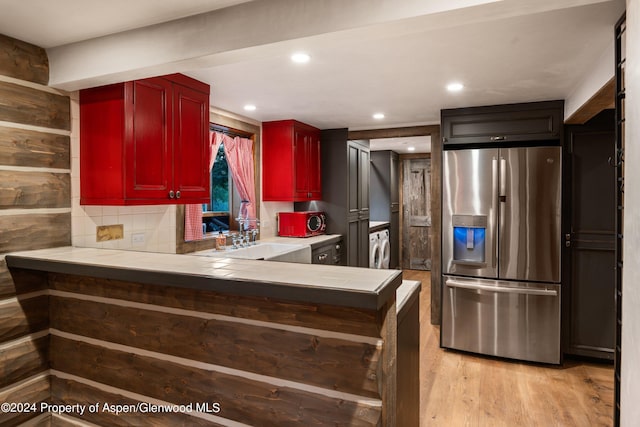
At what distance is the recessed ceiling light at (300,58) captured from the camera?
Result: 2.35 metres

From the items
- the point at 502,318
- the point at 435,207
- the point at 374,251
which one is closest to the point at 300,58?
the point at 435,207

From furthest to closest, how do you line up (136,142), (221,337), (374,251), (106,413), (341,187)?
(374,251) → (341,187) → (136,142) → (106,413) → (221,337)

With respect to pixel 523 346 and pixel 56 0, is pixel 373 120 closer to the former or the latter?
pixel 523 346

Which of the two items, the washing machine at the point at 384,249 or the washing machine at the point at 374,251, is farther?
the washing machine at the point at 384,249

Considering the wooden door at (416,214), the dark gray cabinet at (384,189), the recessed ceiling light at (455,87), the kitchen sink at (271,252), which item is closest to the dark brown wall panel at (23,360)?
the kitchen sink at (271,252)

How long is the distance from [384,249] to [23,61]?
518cm

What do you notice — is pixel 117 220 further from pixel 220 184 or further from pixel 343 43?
pixel 343 43

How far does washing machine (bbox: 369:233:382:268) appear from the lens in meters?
5.60

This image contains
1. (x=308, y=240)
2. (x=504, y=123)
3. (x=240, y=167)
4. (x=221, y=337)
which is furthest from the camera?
(x=308, y=240)

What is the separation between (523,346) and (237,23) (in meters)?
3.43

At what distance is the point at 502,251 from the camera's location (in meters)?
3.52

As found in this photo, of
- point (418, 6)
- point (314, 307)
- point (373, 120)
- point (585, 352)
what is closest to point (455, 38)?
→ point (418, 6)

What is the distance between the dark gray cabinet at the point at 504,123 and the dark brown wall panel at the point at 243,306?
2.78 meters

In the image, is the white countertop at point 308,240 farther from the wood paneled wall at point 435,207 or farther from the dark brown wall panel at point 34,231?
the dark brown wall panel at point 34,231
